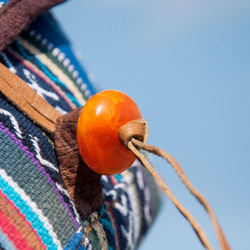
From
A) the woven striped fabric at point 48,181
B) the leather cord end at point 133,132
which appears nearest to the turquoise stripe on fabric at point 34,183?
the woven striped fabric at point 48,181

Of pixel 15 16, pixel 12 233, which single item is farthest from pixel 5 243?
pixel 15 16

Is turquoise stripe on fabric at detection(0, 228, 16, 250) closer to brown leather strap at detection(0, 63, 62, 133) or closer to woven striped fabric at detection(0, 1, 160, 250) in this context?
woven striped fabric at detection(0, 1, 160, 250)

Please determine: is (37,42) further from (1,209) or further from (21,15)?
(1,209)

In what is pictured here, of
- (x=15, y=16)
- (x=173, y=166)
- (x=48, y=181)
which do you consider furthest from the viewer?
(x=15, y=16)

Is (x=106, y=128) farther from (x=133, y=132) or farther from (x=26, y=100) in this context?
(x=26, y=100)

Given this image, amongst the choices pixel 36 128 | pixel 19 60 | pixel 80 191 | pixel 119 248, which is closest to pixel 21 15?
pixel 19 60

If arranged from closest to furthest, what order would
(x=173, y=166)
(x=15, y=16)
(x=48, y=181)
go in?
(x=173, y=166)
(x=48, y=181)
(x=15, y=16)

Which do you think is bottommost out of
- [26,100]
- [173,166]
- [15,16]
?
[173,166]

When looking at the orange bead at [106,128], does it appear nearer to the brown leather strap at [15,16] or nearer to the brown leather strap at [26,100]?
the brown leather strap at [26,100]
